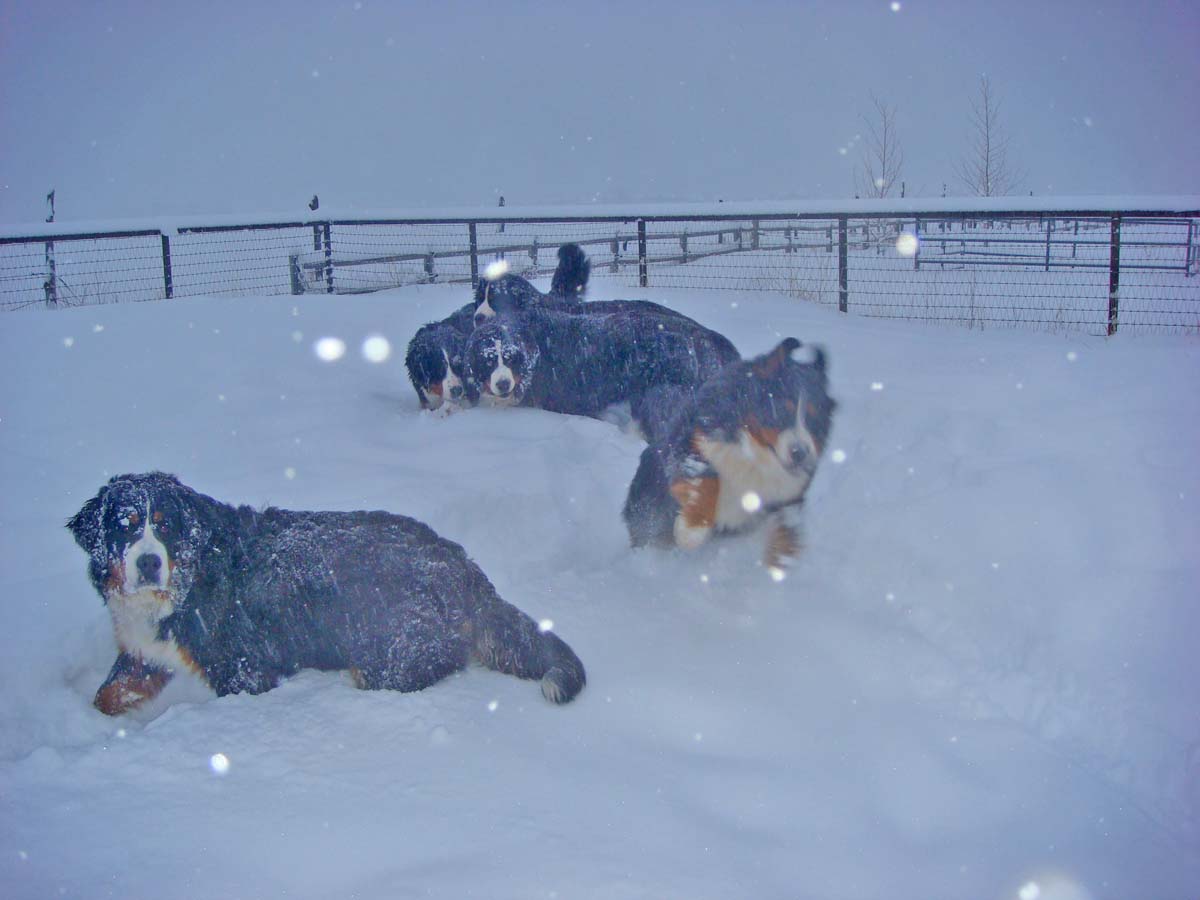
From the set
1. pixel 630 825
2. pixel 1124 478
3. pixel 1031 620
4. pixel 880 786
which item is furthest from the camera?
pixel 1124 478

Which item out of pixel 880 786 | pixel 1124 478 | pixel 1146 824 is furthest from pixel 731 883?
pixel 1124 478

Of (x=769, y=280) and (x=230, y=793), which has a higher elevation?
(x=769, y=280)

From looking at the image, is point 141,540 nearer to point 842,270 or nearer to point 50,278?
point 842,270

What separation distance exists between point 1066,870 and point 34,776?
2.94 m

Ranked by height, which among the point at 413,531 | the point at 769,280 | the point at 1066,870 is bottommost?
the point at 1066,870

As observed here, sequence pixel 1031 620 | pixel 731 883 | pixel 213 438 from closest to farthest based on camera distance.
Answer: pixel 731 883
pixel 1031 620
pixel 213 438

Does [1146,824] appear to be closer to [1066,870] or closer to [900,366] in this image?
[1066,870]

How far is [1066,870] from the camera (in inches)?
93.4

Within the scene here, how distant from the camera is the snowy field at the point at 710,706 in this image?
2387mm

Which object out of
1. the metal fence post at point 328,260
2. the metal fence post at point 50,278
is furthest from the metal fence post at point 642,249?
the metal fence post at point 50,278

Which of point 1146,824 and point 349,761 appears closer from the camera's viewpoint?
point 1146,824

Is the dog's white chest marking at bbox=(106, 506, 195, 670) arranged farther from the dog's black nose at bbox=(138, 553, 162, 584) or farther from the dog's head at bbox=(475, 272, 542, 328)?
the dog's head at bbox=(475, 272, 542, 328)

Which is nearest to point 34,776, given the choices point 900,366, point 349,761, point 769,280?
point 349,761

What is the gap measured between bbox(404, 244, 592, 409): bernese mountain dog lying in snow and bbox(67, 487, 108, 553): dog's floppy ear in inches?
158
